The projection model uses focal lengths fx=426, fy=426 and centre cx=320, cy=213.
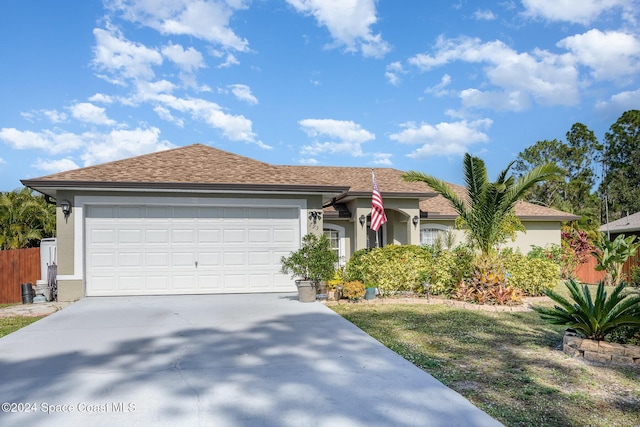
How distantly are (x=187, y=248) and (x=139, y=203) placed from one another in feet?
5.73

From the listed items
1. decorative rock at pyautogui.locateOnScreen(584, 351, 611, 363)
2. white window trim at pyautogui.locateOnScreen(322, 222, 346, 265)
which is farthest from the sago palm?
white window trim at pyautogui.locateOnScreen(322, 222, 346, 265)

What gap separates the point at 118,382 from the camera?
469cm

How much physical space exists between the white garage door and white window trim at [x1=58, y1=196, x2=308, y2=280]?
17 centimetres

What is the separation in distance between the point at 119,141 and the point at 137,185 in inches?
358

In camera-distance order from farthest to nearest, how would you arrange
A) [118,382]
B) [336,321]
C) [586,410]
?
[336,321] < [118,382] < [586,410]

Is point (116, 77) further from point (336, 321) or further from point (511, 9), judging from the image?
point (511, 9)

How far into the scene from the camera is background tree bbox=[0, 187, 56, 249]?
647 inches

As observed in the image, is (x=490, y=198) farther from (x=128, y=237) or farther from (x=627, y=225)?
(x=627, y=225)

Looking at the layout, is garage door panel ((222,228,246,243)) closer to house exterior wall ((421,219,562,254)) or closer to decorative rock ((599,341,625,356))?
decorative rock ((599,341,625,356))

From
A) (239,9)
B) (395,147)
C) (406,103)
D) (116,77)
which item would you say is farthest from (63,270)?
(395,147)

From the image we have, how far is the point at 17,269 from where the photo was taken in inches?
523

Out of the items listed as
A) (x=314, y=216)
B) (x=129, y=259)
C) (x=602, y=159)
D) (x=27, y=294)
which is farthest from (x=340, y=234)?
(x=602, y=159)

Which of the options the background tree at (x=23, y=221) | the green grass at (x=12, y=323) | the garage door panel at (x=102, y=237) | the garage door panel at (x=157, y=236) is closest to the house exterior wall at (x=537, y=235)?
the garage door panel at (x=157, y=236)

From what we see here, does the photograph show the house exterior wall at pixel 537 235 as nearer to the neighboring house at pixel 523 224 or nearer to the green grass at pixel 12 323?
the neighboring house at pixel 523 224
